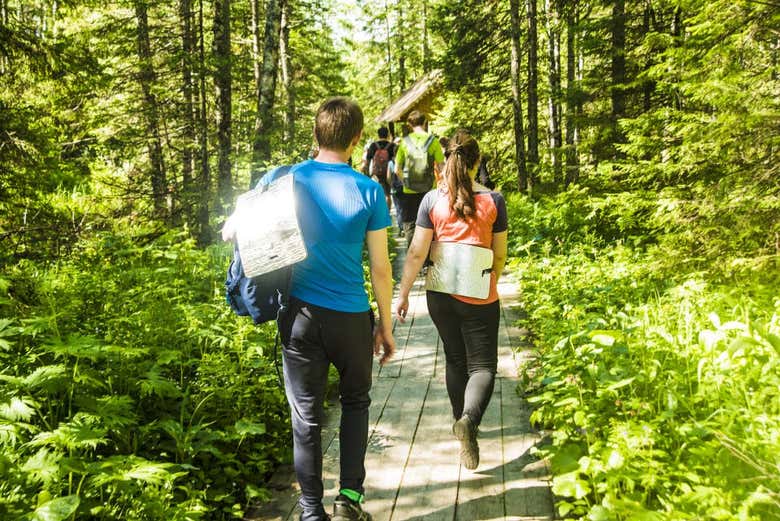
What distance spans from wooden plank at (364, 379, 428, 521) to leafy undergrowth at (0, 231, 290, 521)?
715 millimetres

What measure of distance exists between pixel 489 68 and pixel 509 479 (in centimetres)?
1547

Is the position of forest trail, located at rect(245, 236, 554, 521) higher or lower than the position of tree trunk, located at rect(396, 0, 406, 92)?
lower

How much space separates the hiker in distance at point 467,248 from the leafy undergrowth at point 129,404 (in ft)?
4.87

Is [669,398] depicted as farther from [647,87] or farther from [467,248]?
[647,87]

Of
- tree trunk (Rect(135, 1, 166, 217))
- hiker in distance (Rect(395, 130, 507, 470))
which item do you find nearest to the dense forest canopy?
tree trunk (Rect(135, 1, 166, 217))

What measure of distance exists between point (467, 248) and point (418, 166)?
4972mm

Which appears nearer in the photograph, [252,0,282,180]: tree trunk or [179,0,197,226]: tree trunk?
[252,0,282,180]: tree trunk

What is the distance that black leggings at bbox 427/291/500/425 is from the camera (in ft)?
13.2

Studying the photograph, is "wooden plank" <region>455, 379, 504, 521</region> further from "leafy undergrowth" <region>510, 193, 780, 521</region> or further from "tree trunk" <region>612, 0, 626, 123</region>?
"tree trunk" <region>612, 0, 626, 123</region>

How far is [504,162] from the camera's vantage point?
2080cm

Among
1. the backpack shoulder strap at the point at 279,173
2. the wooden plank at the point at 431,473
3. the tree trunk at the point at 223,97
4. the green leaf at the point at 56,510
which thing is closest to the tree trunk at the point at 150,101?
the tree trunk at the point at 223,97

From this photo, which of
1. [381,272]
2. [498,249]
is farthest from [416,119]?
[381,272]

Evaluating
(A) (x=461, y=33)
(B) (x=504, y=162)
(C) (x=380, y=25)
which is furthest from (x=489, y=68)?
(C) (x=380, y=25)

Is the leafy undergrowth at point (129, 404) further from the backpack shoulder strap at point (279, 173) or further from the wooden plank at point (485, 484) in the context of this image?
the backpack shoulder strap at point (279, 173)
